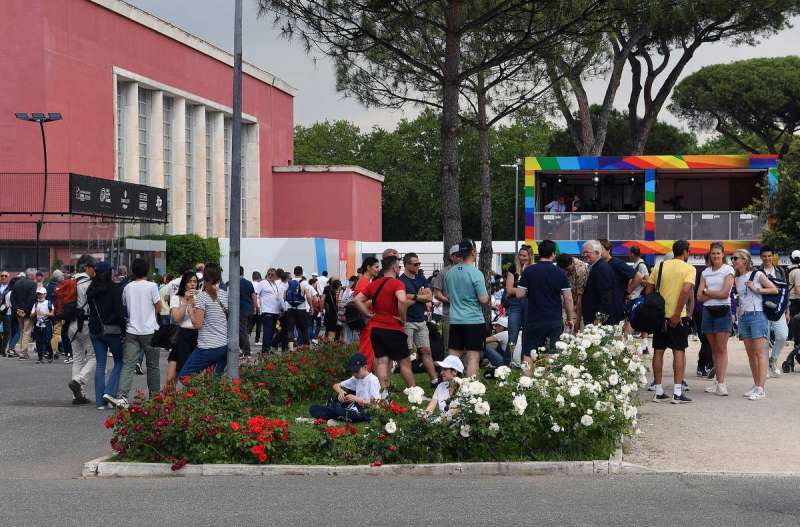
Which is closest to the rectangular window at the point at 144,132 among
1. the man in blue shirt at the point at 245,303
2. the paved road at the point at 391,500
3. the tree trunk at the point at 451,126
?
the man in blue shirt at the point at 245,303

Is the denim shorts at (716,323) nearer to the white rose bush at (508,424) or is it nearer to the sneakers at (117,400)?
the white rose bush at (508,424)

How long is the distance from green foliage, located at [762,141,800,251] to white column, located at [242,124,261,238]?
32.7 m

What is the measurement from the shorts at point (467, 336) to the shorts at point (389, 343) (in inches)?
22.8

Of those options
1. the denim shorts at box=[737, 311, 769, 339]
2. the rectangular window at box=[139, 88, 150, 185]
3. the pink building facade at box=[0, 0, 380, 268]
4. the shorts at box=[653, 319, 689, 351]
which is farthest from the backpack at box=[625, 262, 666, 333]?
the rectangular window at box=[139, 88, 150, 185]

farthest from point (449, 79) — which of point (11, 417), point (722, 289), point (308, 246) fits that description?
point (308, 246)

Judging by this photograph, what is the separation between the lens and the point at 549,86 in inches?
949

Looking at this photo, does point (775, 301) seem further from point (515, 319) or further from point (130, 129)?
point (130, 129)

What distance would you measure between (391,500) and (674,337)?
590 centimetres

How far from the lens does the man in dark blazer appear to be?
14383mm

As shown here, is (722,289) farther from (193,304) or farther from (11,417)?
(11,417)

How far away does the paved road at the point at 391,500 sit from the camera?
23.6 feet

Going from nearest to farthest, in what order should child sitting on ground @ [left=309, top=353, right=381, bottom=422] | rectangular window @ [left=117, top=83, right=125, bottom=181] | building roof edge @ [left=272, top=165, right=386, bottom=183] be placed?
child sitting on ground @ [left=309, top=353, right=381, bottom=422], rectangular window @ [left=117, top=83, right=125, bottom=181], building roof edge @ [left=272, top=165, right=386, bottom=183]

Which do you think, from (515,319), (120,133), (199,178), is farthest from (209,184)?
(515,319)

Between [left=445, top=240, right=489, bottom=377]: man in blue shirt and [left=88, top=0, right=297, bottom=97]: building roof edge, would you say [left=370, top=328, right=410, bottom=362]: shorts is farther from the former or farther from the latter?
[left=88, top=0, right=297, bottom=97]: building roof edge
